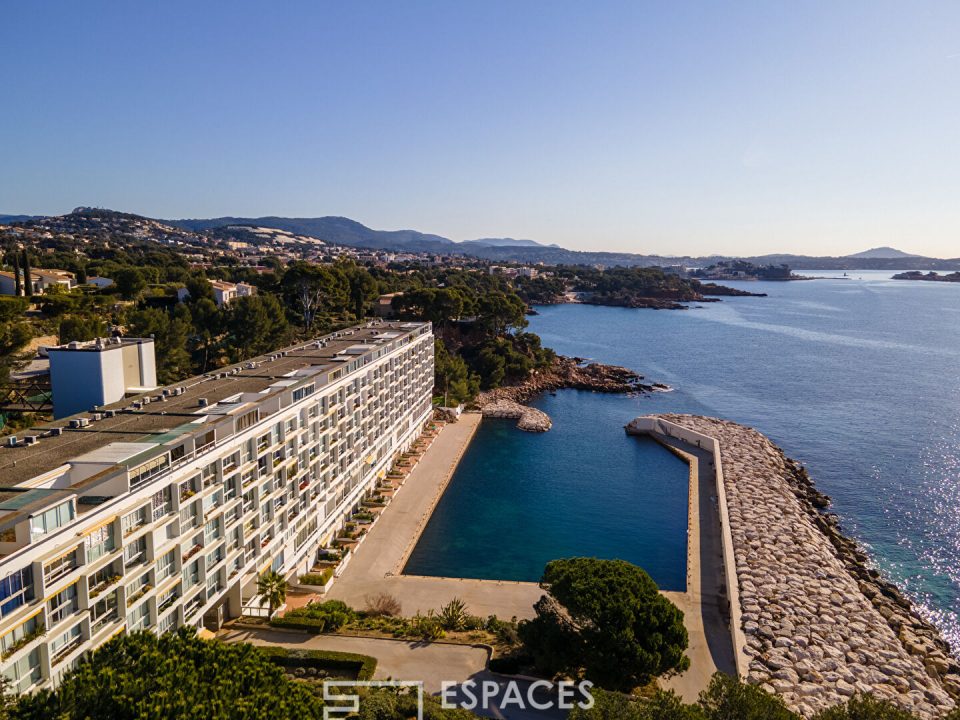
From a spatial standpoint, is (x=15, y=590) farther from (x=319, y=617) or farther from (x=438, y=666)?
(x=438, y=666)

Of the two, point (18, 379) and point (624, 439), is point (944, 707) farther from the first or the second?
point (18, 379)

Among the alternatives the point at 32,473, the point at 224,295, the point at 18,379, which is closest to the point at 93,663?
the point at 32,473

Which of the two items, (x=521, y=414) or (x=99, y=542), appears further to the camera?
(x=521, y=414)

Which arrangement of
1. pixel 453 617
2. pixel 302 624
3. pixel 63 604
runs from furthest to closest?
pixel 453 617
pixel 302 624
pixel 63 604

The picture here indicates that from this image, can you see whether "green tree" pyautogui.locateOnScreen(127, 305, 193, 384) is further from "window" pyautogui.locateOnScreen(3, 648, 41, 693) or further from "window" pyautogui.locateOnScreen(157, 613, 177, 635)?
"window" pyautogui.locateOnScreen(3, 648, 41, 693)

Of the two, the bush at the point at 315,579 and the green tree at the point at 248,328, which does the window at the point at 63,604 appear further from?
the green tree at the point at 248,328

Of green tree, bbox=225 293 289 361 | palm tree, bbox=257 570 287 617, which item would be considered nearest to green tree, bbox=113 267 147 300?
green tree, bbox=225 293 289 361

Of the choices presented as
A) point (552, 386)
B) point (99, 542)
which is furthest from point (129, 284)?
point (99, 542)

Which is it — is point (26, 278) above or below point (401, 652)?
above
